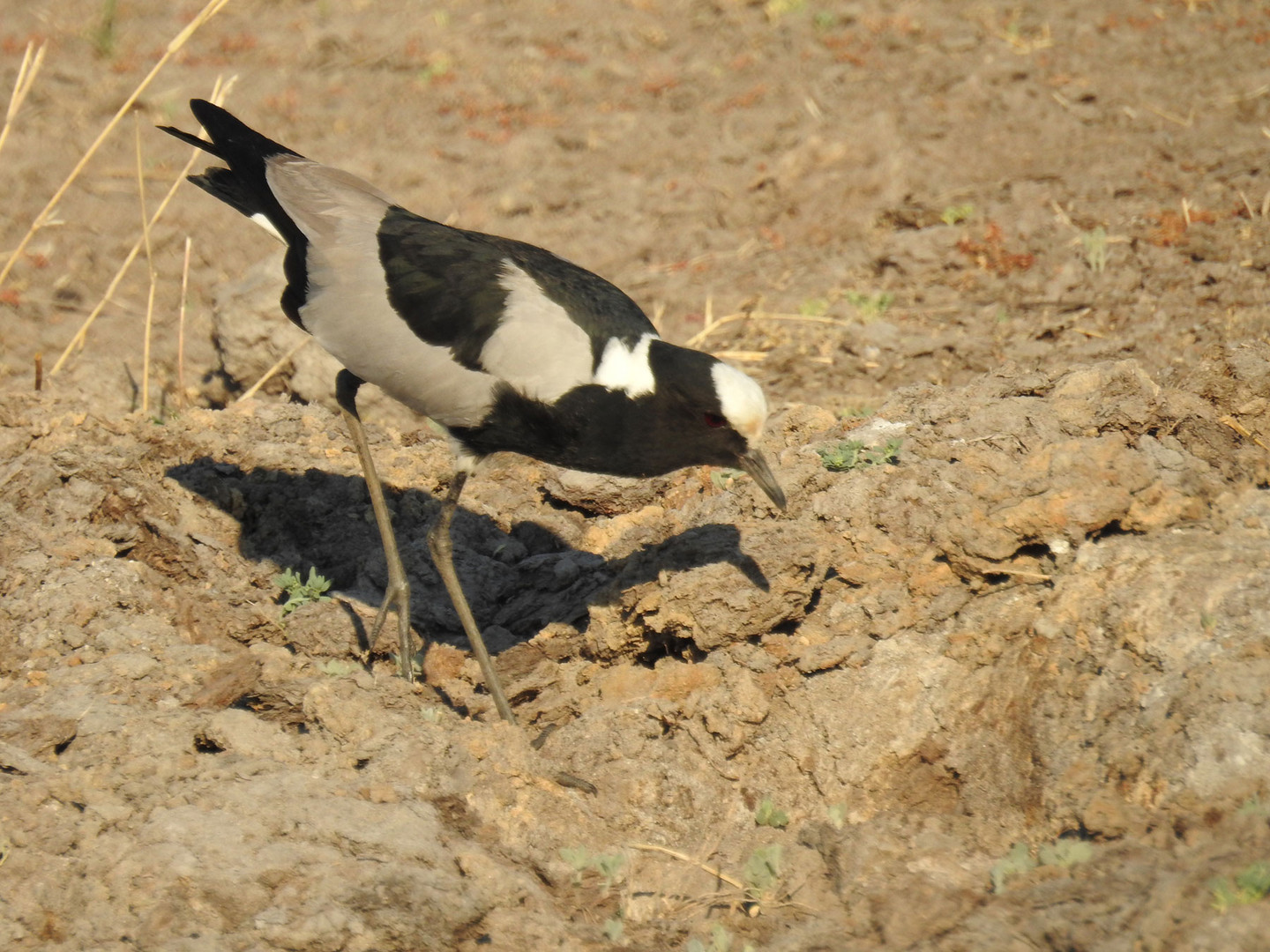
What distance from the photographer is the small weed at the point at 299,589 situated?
528cm

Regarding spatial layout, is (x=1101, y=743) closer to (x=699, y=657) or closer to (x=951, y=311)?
(x=699, y=657)

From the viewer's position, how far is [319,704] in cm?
423

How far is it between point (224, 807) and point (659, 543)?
1984 millimetres

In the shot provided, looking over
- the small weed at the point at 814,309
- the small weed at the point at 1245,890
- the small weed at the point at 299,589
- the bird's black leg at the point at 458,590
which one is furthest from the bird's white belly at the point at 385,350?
the small weed at the point at 814,309

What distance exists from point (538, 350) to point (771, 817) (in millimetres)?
1865

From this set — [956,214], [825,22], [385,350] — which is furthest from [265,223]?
[825,22]

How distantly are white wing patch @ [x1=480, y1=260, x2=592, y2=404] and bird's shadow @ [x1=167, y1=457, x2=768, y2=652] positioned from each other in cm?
84

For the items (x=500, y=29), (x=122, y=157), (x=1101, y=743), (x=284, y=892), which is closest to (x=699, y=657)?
(x=1101, y=743)

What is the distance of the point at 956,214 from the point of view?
8.48m

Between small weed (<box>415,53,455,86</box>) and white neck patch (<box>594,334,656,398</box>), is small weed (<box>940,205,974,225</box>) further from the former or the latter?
small weed (<box>415,53,455,86</box>)

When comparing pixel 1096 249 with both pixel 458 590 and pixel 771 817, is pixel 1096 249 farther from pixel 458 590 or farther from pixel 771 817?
pixel 771 817

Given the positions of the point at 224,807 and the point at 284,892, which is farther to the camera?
the point at 224,807

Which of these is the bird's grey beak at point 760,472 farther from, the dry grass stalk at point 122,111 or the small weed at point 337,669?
the dry grass stalk at point 122,111

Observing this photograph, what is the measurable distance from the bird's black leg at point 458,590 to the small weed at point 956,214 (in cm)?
452
